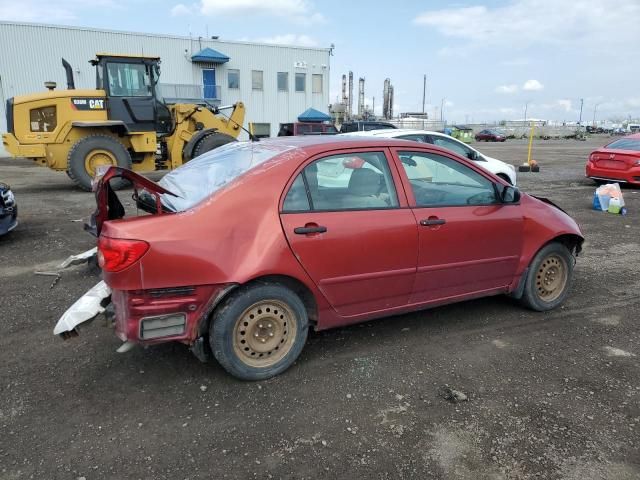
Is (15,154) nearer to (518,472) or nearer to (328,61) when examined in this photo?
(518,472)

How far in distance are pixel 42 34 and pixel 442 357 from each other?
28901mm

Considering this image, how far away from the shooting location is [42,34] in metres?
25.4

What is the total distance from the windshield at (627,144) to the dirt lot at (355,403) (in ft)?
31.2

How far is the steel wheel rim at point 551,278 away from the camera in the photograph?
4.41 meters

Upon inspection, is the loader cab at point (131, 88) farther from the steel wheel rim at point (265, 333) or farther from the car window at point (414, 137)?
the steel wheel rim at point (265, 333)

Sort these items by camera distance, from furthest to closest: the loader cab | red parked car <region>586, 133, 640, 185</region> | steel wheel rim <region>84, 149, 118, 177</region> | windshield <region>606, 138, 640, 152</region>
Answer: windshield <region>606, 138, 640, 152</region>
red parked car <region>586, 133, 640, 185</region>
the loader cab
steel wheel rim <region>84, 149, 118, 177</region>

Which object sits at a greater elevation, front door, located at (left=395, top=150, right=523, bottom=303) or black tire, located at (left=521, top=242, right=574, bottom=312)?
front door, located at (left=395, top=150, right=523, bottom=303)

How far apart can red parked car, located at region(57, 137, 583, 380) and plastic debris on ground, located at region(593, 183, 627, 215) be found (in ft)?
20.4

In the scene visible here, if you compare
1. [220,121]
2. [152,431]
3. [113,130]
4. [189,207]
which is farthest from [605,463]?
[220,121]

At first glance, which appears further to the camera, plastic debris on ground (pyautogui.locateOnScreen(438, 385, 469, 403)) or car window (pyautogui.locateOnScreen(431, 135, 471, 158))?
car window (pyautogui.locateOnScreen(431, 135, 471, 158))

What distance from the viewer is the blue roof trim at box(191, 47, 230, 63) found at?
28797mm

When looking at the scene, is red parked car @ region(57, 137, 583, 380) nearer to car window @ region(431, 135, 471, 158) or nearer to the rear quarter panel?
the rear quarter panel

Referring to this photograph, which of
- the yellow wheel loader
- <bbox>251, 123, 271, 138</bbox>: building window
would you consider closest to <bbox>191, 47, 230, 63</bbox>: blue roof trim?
<bbox>251, 123, 271, 138</bbox>: building window

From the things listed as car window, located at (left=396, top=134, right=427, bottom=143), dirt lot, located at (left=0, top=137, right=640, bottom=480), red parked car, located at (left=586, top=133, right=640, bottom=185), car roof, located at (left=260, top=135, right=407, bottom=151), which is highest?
car roof, located at (left=260, top=135, right=407, bottom=151)
